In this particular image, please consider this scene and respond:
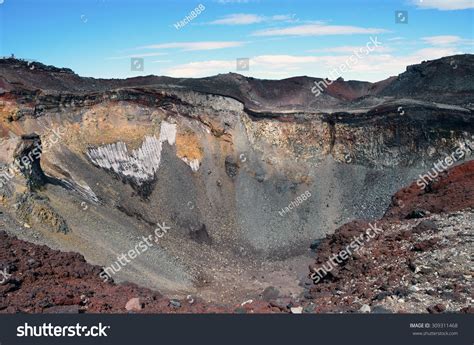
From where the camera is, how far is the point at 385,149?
39156mm

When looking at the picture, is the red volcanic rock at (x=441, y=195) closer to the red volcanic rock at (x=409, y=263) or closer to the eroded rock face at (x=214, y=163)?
the red volcanic rock at (x=409, y=263)

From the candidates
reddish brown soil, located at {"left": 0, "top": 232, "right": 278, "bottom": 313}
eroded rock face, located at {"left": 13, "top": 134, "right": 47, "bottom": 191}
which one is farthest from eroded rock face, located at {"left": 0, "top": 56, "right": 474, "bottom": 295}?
reddish brown soil, located at {"left": 0, "top": 232, "right": 278, "bottom": 313}

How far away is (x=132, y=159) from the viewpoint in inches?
1363

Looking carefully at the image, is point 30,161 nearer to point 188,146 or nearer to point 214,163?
point 188,146

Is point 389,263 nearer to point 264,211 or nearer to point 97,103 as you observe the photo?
point 264,211

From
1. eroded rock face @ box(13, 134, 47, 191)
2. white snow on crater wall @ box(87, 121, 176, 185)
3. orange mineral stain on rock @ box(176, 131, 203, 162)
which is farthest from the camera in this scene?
orange mineral stain on rock @ box(176, 131, 203, 162)

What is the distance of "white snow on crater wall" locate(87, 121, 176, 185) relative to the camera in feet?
111

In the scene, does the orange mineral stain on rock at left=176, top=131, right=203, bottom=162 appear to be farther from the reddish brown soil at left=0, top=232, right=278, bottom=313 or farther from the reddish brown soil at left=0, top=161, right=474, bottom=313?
the reddish brown soil at left=0, top=232, right=278, bottom=313

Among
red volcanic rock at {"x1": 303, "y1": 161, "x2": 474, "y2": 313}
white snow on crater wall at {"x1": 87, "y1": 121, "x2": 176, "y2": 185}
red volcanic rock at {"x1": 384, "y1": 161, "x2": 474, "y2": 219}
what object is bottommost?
red volcanic rock at {"x1": 303, "y1": 161, "x2": 474, "y2": 313}

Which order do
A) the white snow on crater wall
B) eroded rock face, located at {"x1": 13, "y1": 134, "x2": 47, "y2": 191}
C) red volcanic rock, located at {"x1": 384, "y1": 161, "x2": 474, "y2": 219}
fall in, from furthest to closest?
the white snow on crater wall < red volcanic rock, located at {"x1": 384, "y1": 161, "x2": 474, "y2": 219} < eroded rock face, located at {"x1": 13, "y1": 134, "x2": 47, "y2": 191}

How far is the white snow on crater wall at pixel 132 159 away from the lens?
33750 mm

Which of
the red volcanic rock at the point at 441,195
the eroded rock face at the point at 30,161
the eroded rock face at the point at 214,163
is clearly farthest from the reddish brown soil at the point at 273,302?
the eroded rock face at the point at 214,163

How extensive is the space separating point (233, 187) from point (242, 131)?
511 cm

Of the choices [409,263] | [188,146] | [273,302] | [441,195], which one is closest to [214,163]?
[188,146]
